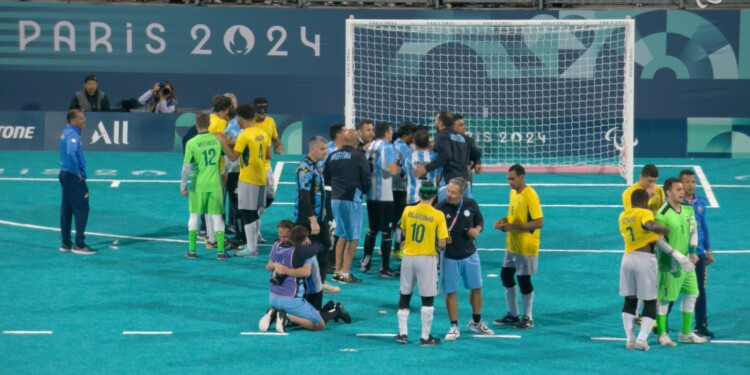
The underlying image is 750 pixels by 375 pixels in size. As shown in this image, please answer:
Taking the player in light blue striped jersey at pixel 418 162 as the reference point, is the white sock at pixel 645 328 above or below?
below

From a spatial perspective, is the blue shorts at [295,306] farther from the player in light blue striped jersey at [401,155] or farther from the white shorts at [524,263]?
the player in light blue striped jersey at [401,155]

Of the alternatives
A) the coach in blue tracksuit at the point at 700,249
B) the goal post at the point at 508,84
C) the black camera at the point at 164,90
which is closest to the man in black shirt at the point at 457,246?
the coach in blue tracksuit at the point at 700,249

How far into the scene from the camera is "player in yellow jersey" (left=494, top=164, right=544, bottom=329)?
52.6 ft

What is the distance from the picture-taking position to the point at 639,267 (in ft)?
49.5

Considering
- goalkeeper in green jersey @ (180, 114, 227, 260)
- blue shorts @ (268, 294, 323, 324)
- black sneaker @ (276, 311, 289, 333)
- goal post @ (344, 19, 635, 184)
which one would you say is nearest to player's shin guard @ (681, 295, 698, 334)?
blue shorts @ (268, 294, 323, 324)

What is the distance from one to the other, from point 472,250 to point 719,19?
15.9 meters

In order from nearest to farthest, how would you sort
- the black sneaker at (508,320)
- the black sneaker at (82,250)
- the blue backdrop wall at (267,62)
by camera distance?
the black sneaker at (508,320) < the black sneaker at (82,250) < the blue backdrop wall at (267,62)

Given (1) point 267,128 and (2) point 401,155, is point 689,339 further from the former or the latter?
(1) point 267,128

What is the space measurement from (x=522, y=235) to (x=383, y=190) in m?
3.52

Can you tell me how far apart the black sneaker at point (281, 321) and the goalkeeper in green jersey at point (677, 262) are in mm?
4530

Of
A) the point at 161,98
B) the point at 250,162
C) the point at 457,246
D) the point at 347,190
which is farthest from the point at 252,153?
the point at 161,98

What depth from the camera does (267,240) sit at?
848 inches

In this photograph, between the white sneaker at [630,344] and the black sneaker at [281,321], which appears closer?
the white sneaker at [630,344]

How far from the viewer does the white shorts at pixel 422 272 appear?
50.2 ft
